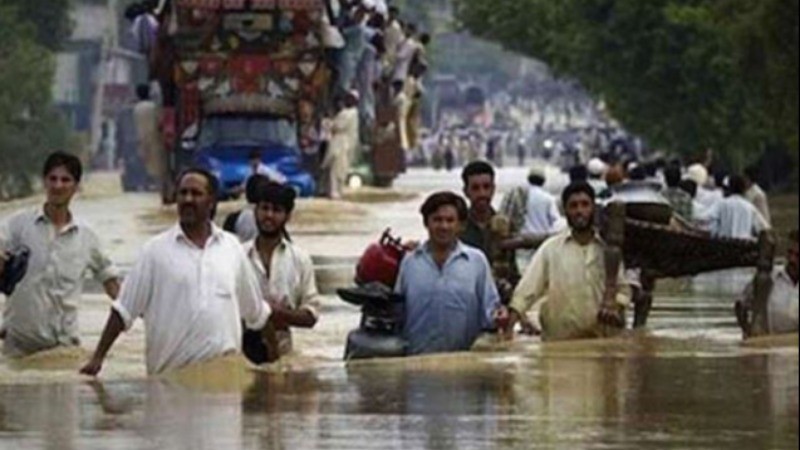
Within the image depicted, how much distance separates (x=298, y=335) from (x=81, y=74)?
6048 cm

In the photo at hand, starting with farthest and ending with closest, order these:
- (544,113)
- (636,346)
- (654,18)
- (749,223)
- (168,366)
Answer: (544,113) → (654,18) → (749,223) → (636,346) → (168,366)

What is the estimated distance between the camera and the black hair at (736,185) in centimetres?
3042

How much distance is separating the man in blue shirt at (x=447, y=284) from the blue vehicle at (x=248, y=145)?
34297 millimetres

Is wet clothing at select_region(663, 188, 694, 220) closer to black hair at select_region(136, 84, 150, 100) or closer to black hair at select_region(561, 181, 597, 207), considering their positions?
black hair at select_region(561, 181, 597, 207)

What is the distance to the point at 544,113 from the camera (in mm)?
180875

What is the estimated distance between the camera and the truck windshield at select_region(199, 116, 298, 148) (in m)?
52.0

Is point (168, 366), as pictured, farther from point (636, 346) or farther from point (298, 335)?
point (298, 335)

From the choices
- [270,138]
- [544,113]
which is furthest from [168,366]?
[544,113]

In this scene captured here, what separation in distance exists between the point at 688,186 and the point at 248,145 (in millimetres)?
19866

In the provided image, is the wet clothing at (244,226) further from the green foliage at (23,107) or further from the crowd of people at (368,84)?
the crowd of people at (368,84)

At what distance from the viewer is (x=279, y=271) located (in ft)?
53.3

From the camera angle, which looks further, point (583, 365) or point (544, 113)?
point (544, 113)

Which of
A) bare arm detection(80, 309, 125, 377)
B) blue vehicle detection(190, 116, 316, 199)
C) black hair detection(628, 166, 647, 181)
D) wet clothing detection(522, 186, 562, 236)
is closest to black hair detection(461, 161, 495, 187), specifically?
bare arm detection(80, 309, 125, 377)

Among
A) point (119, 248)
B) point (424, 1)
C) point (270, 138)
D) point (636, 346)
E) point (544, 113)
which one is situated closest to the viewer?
point (636, 346)
